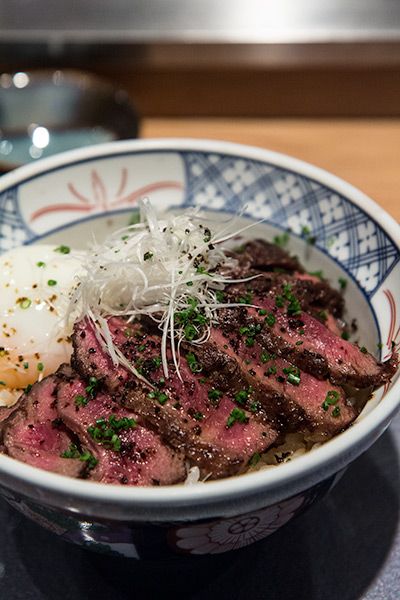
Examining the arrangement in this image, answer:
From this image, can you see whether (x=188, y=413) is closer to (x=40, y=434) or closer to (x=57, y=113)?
(x=40, y=434)

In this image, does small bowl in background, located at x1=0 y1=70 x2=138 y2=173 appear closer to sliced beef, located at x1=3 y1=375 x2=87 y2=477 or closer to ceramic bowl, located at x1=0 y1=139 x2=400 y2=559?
ceramic bowl, located at x1=0 y1=139 x2=400 y2=559

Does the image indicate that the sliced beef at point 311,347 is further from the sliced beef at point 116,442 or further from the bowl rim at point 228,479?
the sliced beef at point 116,442

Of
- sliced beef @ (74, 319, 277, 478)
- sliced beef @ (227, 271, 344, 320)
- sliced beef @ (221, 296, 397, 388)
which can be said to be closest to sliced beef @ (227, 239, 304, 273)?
sliced beef @ (227, 271, 344, 320)

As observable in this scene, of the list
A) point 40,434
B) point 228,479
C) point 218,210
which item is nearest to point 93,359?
point 40,434

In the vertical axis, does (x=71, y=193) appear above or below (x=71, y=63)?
below

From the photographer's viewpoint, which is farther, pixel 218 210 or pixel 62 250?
pixel 218 210

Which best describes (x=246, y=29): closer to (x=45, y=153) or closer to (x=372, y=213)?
(x=45, y=153)

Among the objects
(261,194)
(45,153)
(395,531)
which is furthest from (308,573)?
(45,153)

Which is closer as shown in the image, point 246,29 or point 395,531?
point 395,531
